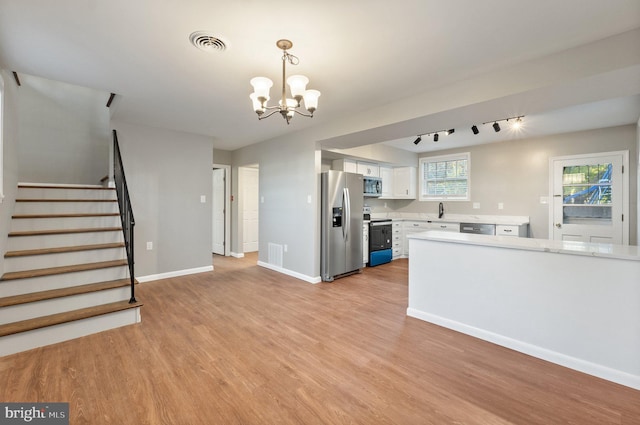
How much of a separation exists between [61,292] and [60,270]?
284 millimetres

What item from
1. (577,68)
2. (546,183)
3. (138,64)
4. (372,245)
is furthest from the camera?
(372,245)

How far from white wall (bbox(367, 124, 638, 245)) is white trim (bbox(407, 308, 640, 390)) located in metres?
3.61

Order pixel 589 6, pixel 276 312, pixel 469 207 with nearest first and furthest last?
1. pixel 589 6
2. pixel 276 312
3. pixel 469 207

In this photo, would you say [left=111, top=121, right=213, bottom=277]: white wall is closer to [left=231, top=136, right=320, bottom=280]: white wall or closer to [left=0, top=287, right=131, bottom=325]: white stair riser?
[left=231, top=136, right=320, bottom=280]: white wall

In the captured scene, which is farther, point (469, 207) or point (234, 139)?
point (469, 207)

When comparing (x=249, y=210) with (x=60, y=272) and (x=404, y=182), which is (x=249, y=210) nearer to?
(x=404, y=182)

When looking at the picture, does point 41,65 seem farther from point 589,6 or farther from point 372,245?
point 372,245

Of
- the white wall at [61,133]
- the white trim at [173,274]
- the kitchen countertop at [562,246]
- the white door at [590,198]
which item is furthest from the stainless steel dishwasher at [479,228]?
the white wall at [61,133]

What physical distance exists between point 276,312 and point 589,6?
362cm

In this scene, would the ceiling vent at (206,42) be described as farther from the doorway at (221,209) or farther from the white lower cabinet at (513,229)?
the white lower cabinet at (513,229)

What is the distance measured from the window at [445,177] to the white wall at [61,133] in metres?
6.88

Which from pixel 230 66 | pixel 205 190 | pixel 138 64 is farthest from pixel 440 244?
pixel 205 190

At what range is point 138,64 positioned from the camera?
2498mm

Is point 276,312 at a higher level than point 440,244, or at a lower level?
lower
